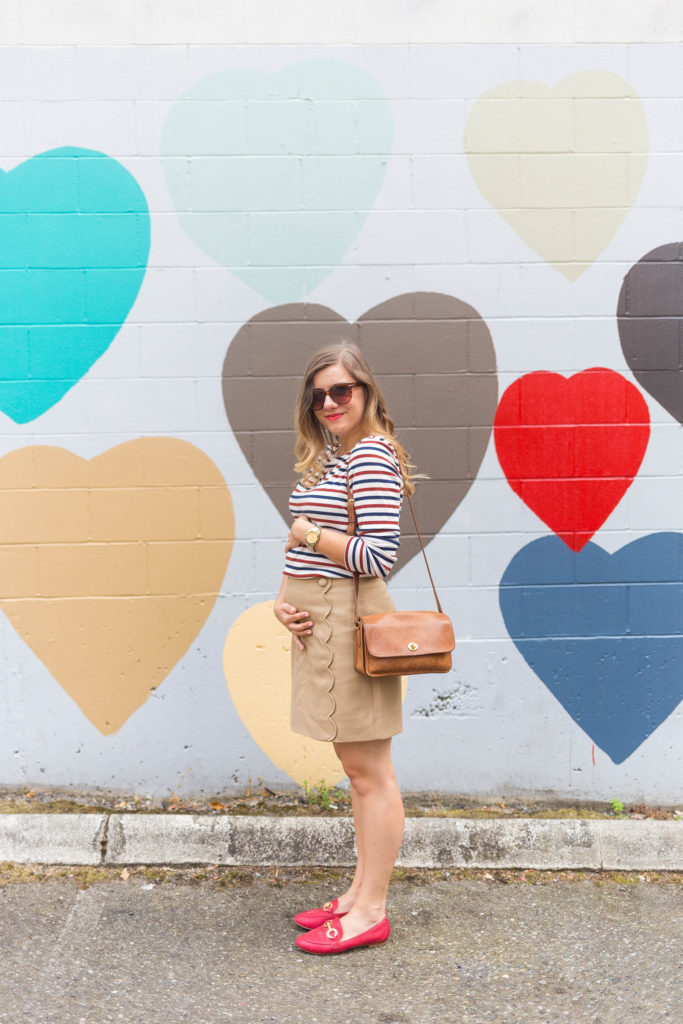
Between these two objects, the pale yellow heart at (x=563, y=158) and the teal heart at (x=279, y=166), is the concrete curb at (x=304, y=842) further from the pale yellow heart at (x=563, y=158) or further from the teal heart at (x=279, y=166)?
the pale yellow heart at (x=563, y=158)

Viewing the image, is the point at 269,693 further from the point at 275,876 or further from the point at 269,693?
the point at 275,876

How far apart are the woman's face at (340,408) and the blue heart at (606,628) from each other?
4.43 feet

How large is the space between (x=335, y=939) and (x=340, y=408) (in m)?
1.68

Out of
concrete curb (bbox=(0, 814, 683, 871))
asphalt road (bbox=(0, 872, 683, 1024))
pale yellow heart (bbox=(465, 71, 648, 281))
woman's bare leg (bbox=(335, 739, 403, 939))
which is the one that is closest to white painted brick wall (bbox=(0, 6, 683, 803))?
pale yellow heart (bbox=(465, 71, 648, 281))

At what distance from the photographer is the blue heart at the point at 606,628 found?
12.9 ft

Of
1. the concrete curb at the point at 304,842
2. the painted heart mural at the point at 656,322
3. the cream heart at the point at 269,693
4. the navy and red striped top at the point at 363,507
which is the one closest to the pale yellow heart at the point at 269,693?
the cream heart at the point at 269,693

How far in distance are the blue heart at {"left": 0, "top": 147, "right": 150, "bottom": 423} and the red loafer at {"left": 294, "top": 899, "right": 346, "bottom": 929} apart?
7.41 ft

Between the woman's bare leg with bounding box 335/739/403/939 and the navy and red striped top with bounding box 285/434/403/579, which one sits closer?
the navy and red striped top with bounding box 285/434/403/579

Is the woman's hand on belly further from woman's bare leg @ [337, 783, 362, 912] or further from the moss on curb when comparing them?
the moss on curb

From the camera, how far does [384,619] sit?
2.71 meters

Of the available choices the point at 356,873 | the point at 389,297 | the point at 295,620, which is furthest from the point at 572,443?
the point at 356,873

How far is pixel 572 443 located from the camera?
3891 millimetres

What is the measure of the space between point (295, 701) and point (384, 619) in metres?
0.47

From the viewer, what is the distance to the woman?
8.86 feet
